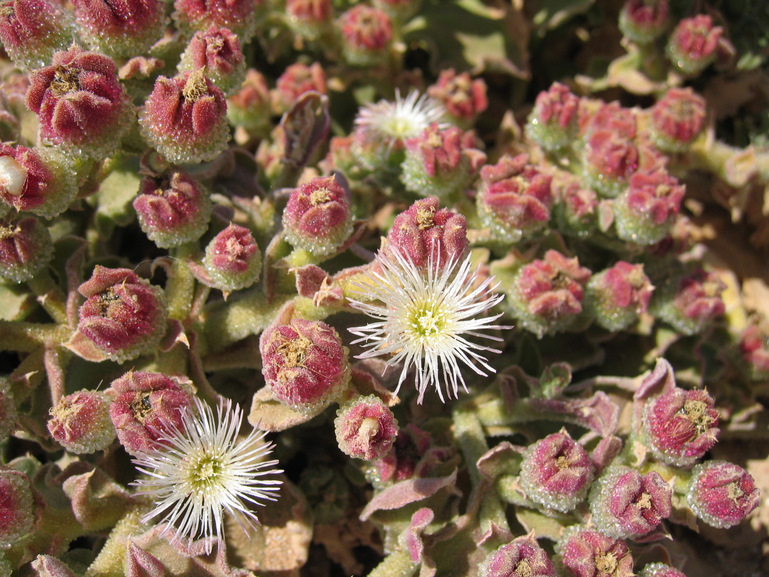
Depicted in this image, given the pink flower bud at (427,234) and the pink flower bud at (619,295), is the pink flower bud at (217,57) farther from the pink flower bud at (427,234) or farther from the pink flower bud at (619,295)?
the pink flower bud at (619,295)

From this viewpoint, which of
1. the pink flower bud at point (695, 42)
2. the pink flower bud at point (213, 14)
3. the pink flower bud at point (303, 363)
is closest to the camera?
the pink flower bud at point (303, 363)

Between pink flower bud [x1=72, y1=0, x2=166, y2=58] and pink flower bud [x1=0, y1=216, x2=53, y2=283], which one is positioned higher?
pink flower bud [x1=72, y1=0, x2=166, y2=58]

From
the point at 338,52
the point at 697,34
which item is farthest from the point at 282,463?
the point at 697,34

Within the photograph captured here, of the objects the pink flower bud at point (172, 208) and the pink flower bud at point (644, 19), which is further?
the pink flower bud at point (644, 19)

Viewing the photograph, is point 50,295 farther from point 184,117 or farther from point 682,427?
point 682,427

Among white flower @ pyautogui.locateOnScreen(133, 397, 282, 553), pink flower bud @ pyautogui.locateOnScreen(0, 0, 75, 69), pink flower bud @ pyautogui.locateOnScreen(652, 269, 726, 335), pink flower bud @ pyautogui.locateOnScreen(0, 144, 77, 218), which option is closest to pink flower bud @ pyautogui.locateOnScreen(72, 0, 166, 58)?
pink flower bud @ pyautogui.locateOnScreen(0, 0, 75, 69)

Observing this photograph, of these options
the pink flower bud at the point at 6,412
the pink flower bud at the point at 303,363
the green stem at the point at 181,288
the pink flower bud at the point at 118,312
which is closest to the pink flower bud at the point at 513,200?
the pink flower bud at the point at 303,363

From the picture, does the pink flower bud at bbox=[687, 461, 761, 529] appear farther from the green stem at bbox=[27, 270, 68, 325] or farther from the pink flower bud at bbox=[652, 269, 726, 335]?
the green stem at bbox=[27, 270, 68, 325]

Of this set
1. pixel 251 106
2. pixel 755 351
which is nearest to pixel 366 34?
pixel 251 106
